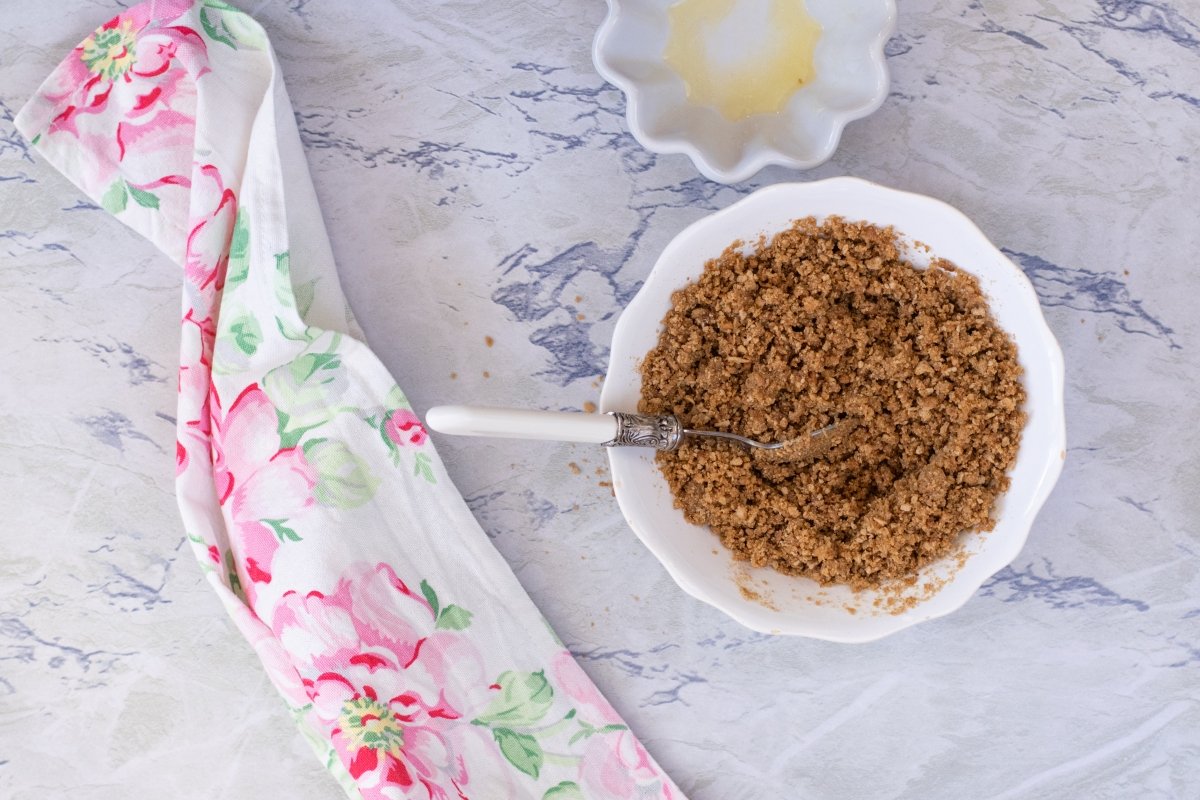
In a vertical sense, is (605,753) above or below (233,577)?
below

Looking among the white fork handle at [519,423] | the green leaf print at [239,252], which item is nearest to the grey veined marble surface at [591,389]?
the green leaf print at [239,252]

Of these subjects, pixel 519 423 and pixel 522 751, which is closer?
pixel 519 423

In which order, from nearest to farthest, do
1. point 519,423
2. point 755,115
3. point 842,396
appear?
point 519,423
point 842,396
point 755,115

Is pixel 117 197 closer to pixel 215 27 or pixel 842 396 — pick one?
pixel 215 27

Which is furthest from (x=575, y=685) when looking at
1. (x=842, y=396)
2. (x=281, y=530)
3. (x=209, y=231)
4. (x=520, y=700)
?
(x=209, y=231)

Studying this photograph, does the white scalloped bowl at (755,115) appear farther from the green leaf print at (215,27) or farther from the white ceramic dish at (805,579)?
the green leaf print at (215,27)

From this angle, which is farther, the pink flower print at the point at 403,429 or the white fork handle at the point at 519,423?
the pink flower print at the point at 403,429
